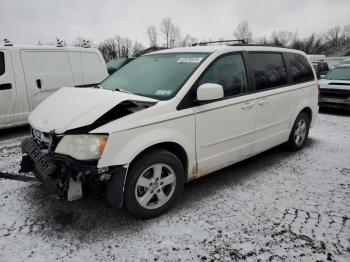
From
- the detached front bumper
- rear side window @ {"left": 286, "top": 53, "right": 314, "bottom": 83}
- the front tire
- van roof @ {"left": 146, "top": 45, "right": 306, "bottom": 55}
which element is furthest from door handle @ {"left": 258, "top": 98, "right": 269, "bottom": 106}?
the detached front bumper

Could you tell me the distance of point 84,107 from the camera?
9.95 ft

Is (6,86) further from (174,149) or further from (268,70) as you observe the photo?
(268,70)

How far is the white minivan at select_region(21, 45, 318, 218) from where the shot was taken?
2.80 metres

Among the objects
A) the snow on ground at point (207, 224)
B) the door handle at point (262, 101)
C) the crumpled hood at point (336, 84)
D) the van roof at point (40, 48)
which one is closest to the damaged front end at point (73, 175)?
the snow on ground at point (207, 224)

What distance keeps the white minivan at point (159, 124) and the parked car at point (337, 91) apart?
15.2 ft

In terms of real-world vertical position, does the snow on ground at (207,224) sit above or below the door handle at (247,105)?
below

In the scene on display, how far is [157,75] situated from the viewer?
3693 millimetres

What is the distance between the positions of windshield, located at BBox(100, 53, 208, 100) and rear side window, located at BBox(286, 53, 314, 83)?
1.90m

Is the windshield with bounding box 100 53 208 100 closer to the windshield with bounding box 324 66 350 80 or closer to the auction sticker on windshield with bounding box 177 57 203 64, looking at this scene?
the auction sticker on windshield with bounding box 177 57 203 64

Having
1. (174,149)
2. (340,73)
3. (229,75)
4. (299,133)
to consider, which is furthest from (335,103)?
(174,149)

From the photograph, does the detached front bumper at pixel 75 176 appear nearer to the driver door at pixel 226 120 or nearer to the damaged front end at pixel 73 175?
the damaged front end at pixel 73 175

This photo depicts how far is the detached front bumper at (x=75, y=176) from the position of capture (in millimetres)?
2729

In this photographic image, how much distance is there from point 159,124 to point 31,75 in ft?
14.8

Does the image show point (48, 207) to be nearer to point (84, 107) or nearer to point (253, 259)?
point (84, 107)
